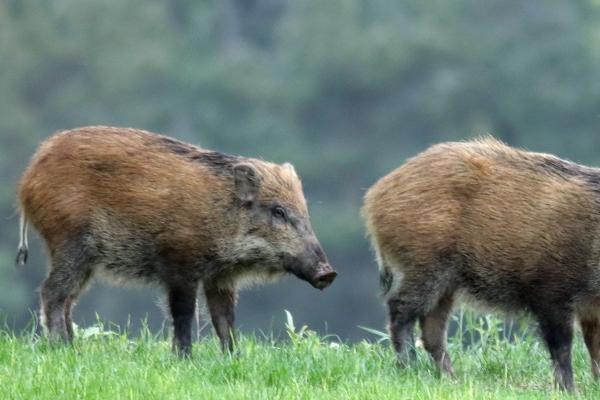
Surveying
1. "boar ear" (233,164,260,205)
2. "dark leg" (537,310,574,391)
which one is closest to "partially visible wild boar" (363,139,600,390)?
"dark leg" (537,310,574,391)

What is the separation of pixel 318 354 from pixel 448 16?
41.1 meters

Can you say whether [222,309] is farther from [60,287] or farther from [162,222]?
[60,287]

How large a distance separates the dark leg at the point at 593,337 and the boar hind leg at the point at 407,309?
0.93m

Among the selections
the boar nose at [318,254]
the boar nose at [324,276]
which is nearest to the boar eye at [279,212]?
the boar nose at [318,254]

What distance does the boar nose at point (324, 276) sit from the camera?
1004 centimetres

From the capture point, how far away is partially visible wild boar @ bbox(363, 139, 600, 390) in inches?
376

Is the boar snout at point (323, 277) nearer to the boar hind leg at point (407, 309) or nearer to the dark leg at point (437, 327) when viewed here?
the boar hind leg at point (407, 309)

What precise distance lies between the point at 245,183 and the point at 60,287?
132 cm

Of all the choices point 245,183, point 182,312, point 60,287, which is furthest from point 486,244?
point 60,287

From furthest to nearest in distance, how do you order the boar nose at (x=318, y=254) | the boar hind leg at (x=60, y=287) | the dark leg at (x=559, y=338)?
1. the boar nose at (x=318, y=254)
2. the boar hind leg at (x=60, y=287)
3. the dark leg at (x=559, y=338)

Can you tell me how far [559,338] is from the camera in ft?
31.1

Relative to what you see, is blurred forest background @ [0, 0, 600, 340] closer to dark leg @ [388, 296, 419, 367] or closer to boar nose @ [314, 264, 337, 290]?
boar nose @ [314, 264, 337, 290]

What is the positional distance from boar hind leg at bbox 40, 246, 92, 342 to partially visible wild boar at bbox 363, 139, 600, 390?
5.74 feet

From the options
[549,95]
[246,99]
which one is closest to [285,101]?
[246,99]
